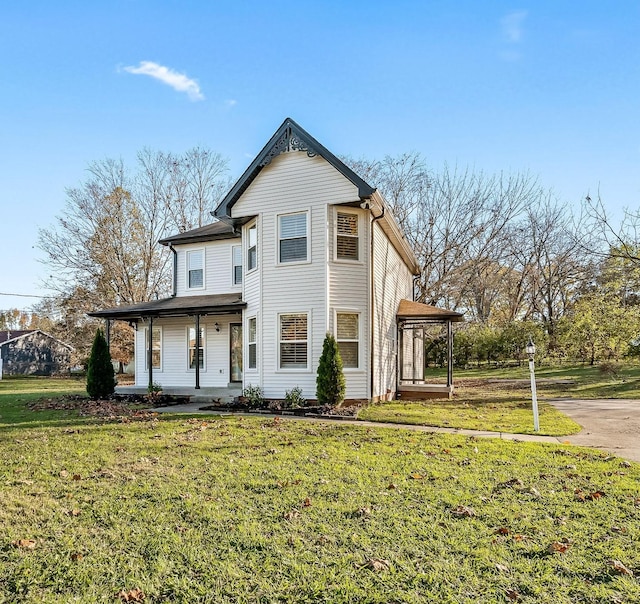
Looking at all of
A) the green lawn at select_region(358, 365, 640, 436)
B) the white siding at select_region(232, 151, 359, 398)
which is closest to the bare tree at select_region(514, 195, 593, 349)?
the green lawn at select_region(358, 365, 640, 436)

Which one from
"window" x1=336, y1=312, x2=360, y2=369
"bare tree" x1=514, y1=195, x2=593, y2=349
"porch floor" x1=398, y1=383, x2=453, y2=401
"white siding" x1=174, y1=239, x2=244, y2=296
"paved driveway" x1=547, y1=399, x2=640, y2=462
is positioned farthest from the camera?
"bare tree" x1=514, y1=195, x2=593, y2=349

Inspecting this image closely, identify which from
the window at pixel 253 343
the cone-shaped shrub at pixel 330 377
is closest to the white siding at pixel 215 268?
the window at pixel 253 343

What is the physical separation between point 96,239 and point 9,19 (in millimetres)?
21913

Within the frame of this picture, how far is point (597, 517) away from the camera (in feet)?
15.1

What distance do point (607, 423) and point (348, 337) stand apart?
268 inches

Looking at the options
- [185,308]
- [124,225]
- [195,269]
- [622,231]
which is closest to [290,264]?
[185,308]

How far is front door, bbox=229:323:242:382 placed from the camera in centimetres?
1741

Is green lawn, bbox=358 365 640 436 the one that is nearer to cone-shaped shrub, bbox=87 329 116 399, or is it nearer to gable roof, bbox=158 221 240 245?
gable roof, bbox=158 221 240 245

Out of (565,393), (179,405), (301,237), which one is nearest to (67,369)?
(179,405)

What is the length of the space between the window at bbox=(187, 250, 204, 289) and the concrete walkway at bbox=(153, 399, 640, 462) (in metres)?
5.73

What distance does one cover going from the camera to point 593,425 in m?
10.8

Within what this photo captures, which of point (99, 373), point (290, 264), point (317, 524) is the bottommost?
point (317, 524)

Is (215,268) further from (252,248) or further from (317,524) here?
(317,524)

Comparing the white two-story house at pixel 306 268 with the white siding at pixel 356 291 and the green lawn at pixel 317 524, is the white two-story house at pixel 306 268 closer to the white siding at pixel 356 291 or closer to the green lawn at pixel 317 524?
the white siding at pixel 356 291
